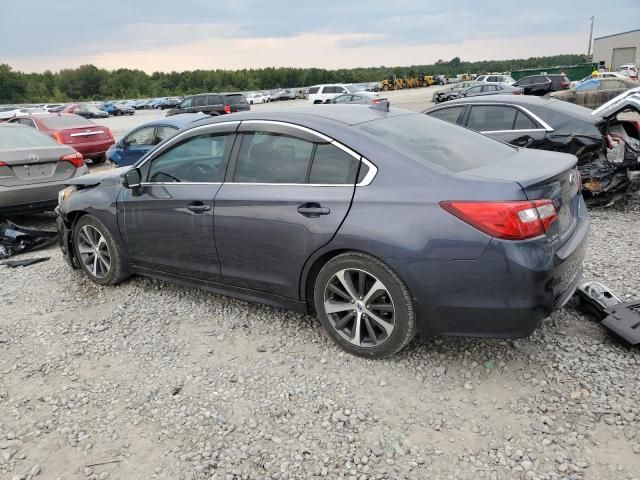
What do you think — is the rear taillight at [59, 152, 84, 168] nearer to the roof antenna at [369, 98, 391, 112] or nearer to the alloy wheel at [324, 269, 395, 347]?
the roof antenna at [369, 98, 391, 112]

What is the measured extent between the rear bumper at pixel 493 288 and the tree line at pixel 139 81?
85604 mm

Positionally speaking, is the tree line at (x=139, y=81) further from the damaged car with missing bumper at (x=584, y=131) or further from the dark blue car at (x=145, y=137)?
the damaged car with missing bumper at (x=584, y=131)

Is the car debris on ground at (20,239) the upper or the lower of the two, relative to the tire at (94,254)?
lower

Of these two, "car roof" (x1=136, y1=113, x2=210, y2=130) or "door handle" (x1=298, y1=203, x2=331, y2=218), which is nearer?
"door handle" (x1=298, y1=203, x2=331, y2=218)

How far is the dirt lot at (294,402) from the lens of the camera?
2.59 meters

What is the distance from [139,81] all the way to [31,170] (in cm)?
10385

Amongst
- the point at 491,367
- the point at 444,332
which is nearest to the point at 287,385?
the point at 444,332

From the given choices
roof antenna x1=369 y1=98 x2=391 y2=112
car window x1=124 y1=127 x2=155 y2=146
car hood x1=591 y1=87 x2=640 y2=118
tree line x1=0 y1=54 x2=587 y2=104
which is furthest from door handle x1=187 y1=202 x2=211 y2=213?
tree line x1=0 y1=54 x2=587 y2=104

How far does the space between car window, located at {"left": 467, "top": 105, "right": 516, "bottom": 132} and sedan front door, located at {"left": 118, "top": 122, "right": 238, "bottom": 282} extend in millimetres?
4838

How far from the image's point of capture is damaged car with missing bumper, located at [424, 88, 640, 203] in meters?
6.61

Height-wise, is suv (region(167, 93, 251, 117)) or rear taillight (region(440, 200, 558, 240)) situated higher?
rear taillight (region(440, 200, 558, 240))

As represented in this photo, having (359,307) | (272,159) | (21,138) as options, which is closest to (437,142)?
(272,159)

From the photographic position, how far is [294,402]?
122 inches

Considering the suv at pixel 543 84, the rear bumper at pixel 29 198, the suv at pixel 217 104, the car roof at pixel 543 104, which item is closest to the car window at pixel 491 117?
the car roof at pixel 543 104
